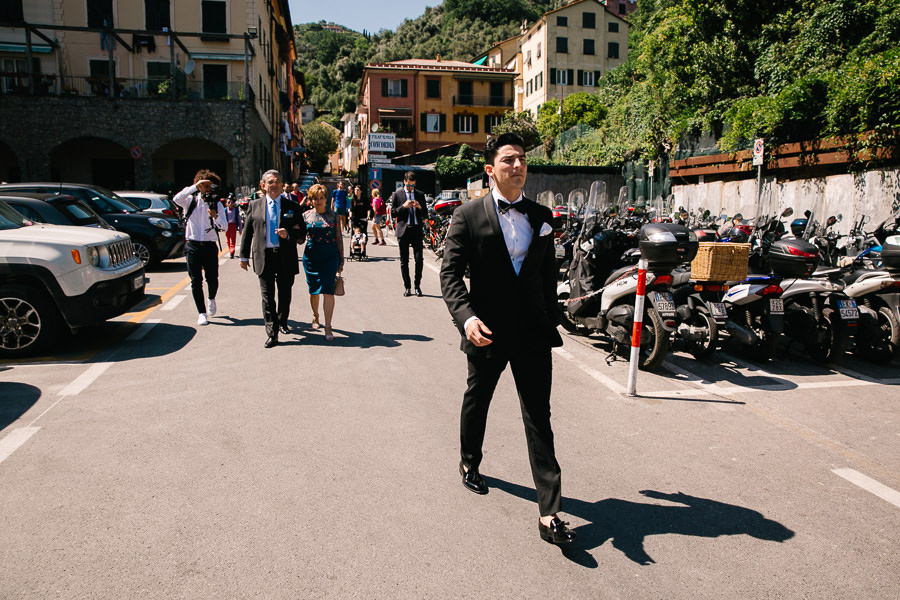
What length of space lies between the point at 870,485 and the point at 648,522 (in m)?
1.60

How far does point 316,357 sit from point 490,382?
389 cm

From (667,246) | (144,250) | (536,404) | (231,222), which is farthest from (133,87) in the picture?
(536,404)

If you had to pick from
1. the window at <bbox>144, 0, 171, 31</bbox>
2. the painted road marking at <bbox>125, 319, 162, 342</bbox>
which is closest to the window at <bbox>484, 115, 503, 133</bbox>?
the window at <bbox>144, 0, 171, 31</bbox>

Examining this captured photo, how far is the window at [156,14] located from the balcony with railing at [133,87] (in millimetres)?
4560

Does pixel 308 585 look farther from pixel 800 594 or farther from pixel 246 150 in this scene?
pixel 246 150

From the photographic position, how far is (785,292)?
290 inches

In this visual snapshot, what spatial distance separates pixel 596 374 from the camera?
6.85 meters

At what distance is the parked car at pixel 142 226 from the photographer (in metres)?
13.9

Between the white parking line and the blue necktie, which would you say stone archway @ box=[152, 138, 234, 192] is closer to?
the white parking line

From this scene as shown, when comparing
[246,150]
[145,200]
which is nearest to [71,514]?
[145,200]

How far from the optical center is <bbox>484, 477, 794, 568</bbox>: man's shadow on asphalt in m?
3.42

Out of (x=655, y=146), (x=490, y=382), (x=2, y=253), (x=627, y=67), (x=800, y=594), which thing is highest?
(x=627, y=67)

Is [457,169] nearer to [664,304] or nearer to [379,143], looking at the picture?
[379,143]

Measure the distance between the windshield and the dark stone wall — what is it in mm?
26404
